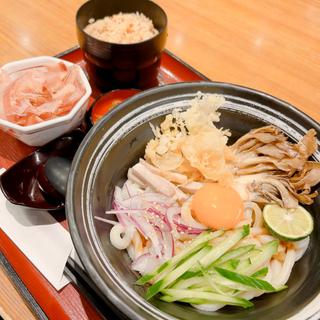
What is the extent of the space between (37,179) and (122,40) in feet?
2.90

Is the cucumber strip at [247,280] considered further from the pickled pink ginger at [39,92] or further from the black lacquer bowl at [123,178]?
the pickled pink ginger at [39,92]

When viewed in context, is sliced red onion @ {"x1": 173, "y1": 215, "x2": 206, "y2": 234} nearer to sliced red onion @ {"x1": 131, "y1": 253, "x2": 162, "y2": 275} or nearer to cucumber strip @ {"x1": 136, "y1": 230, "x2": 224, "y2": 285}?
cucumber strip @ {"x1": 136, "y1": 230, "x2": 224, "y2": 285}

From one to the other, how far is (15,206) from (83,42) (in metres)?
0.90

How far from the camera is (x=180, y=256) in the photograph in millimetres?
1249

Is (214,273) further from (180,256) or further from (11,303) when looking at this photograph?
(11,303)

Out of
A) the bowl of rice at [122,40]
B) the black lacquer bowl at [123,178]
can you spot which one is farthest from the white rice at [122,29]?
the black lacquer bowl at [123,178]

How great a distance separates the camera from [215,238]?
1323 millimetres

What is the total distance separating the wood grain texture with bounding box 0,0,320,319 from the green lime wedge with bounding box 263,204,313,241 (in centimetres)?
86

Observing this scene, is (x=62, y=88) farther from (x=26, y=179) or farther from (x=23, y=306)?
(x=23, y=306)

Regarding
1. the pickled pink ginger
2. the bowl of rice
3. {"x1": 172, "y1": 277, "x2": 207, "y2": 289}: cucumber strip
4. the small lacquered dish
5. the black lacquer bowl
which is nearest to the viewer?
the black lacquer bowl

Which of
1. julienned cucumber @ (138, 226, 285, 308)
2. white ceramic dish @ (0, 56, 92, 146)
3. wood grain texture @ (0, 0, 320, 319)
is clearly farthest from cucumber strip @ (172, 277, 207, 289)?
wood grain texture @ (0, 0, 320, 319)

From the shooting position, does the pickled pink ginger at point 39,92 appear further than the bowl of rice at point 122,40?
No

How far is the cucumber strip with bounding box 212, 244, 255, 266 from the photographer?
125cm

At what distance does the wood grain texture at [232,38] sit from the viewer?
2.19m
